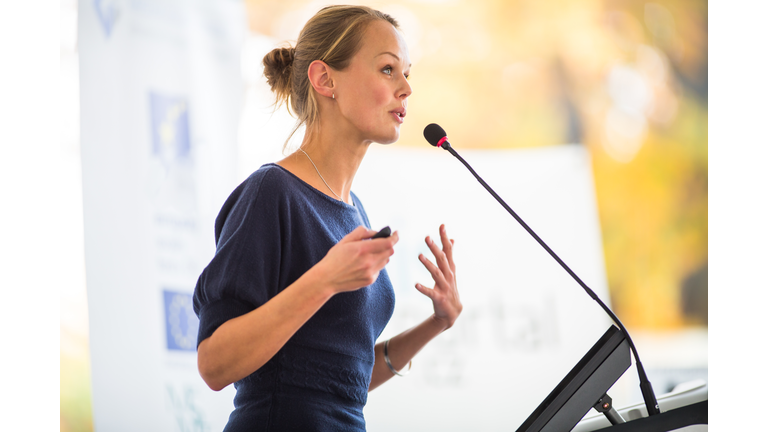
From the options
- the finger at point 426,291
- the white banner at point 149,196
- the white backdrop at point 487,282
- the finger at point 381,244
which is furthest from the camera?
the white backdrop at point 487,282

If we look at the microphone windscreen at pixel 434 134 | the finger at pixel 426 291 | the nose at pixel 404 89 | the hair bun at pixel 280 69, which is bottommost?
the finger at pixel 426 291

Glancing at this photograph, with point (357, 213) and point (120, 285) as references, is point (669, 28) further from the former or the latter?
point (120, 285)

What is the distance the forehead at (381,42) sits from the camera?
4.00 feet

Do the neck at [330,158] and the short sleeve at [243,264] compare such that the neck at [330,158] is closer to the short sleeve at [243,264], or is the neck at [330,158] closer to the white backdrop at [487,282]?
the short sleeve at [243,264]

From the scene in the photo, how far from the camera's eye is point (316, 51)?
4.12 ft

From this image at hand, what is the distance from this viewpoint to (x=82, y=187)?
1.88 m

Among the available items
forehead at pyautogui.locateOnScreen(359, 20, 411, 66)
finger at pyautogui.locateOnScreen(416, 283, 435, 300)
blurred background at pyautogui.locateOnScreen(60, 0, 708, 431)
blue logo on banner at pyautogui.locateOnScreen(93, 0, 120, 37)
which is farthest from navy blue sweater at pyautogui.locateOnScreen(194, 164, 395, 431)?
blurred background at pyautogui.locateOnScreen(60, 0, 708, 431)

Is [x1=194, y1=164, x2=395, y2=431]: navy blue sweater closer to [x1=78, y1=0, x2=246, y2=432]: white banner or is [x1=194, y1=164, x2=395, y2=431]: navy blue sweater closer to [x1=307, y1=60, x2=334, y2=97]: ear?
[x1=307, y1=60, x2=334, y2=97]: ear

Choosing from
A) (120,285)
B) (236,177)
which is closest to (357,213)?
(120,285)

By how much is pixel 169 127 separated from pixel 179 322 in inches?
29.1

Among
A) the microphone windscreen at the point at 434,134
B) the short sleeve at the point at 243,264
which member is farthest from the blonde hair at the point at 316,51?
the short sleeve at the point at 243,264

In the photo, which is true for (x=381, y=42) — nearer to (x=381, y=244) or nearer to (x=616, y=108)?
(x=381, y=244)

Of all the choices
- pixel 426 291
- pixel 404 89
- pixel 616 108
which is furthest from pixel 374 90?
pixel 616 108

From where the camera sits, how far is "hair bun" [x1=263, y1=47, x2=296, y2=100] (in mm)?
1364
